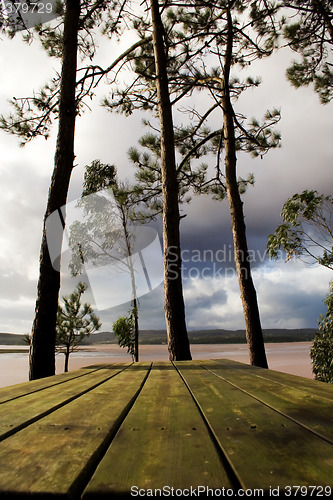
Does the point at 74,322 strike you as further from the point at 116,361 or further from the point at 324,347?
the point at 324,347

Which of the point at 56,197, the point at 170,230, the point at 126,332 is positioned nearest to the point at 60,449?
the point at 56,197

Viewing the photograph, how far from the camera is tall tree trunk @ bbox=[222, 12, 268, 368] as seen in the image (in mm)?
5039

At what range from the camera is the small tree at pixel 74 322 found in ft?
44.3

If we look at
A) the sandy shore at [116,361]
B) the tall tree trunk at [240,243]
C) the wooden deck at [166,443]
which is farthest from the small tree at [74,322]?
the wooden deck at [166,443]

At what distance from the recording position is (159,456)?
0.61 metres

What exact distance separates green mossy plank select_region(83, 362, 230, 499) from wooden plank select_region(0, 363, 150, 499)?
→ 0.03 m

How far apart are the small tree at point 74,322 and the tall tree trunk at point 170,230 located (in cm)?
998

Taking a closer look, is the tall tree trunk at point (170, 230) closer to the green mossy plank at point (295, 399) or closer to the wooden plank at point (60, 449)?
the green mossy plank at point (295, 399)

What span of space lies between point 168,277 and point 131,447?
10.9 feet

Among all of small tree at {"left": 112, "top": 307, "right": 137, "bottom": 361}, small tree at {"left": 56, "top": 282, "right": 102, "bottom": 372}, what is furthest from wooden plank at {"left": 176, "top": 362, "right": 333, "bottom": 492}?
small tree at {"left": 56, "top": 282, "right": 102, "bottom": 372}

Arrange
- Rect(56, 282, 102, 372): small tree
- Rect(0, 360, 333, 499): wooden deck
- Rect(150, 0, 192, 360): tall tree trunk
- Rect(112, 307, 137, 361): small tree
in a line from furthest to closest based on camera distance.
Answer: Rect(56, 282, 102, 372): small tree < Rect(112, 307, 137, 361): small tree < Rect(150, 0, 192, 360): tall tree trunk < Rect(0, 360, 333, 499): wooden deck

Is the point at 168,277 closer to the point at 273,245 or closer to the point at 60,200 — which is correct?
the point at 60,200

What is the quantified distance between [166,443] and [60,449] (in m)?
0.23

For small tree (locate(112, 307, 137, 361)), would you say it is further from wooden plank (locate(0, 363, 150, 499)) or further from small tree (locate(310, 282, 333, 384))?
wooden plank (locate(0, 363, 150, 499))
